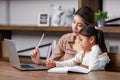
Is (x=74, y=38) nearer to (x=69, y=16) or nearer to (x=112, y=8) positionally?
(x=69, y=16)

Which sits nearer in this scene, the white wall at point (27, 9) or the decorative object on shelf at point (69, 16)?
the decorative object on shelf at point (69, 16)

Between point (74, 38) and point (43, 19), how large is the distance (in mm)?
1174

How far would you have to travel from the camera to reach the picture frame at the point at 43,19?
355cm

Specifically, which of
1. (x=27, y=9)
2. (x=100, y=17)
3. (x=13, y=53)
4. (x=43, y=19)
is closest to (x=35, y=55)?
(x=13, y=53)

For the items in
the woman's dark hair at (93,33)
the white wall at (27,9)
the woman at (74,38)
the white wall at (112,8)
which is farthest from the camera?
the white wall at (27,9)

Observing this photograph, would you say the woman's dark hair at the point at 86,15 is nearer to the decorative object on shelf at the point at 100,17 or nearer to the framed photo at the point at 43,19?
the decorative object on shelf at the point at 100,17

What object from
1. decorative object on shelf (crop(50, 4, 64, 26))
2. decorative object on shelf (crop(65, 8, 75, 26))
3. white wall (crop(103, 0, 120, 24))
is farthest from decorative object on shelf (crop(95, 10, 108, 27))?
decorative object on shelf (crop(50, 4, 64, 26))

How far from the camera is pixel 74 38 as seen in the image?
2514mm

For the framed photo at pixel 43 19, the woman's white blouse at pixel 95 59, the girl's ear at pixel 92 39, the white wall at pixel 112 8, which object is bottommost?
the woman's white blouse at pixel 95 59

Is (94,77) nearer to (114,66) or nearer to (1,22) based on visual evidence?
(114,66)

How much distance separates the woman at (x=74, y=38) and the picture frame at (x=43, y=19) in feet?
3.16

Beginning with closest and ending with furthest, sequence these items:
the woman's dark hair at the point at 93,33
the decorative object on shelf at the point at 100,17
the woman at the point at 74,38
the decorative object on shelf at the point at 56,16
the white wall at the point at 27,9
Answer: the woman's dark hair at the point at 93,33 → the woman at the point at 74,38 → the decorative object on shelf at the point at 100,17 → the decorative object on shelf at the point at 56,16 → the white wall at the point at 27,9

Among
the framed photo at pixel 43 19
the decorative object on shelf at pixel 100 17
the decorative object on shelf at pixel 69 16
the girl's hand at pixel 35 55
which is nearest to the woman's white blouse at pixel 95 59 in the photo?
the girl's hand at pixel 35 55

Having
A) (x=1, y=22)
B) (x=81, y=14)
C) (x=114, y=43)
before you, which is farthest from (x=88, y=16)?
(x=1, y=22)
